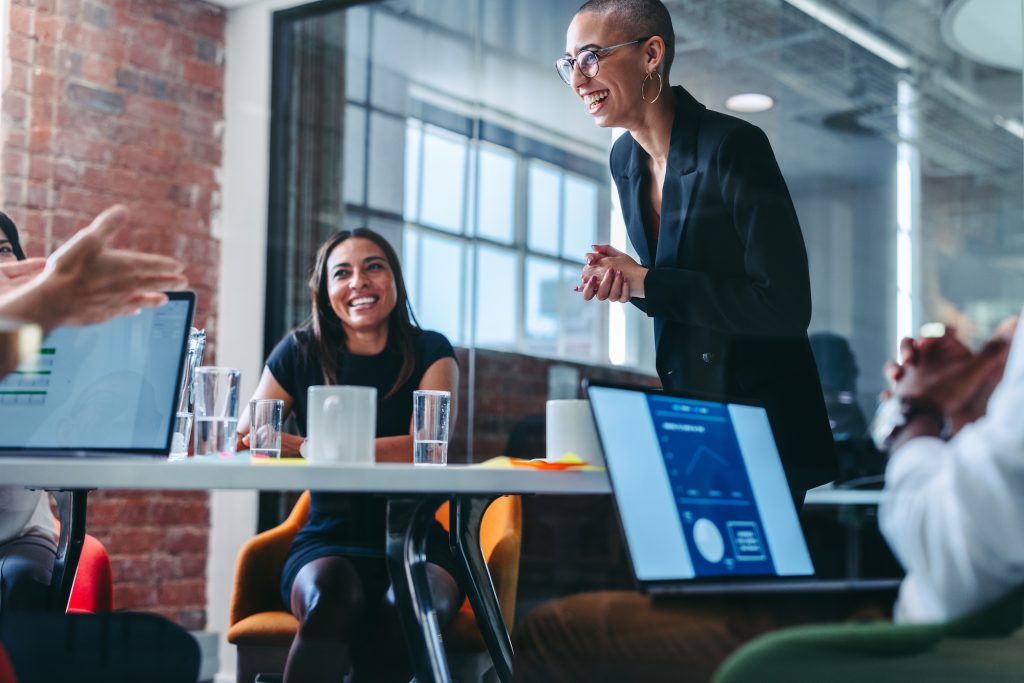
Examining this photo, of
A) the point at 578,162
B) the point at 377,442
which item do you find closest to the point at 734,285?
the point at 377,442

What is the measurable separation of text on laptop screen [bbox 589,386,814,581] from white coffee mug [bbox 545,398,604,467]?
0.24m

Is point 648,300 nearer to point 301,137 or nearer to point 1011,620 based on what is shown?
point 1011,620

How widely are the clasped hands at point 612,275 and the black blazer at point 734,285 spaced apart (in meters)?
0.03

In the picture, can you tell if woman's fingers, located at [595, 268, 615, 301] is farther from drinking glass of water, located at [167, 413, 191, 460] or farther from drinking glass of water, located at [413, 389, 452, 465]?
drinking glass of water, located at [167, 413, 191, 460]

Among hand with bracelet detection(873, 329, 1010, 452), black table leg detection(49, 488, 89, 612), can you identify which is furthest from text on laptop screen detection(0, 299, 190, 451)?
hand with bracelet detection(873, 329, 1010, 452)

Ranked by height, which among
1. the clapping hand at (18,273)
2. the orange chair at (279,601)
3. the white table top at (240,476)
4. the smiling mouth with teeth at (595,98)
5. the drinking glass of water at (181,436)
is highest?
the smiling mouth with teeth at (595,98)

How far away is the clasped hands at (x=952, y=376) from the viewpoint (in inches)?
40.2

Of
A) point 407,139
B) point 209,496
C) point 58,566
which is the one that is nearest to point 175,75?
point 407,139

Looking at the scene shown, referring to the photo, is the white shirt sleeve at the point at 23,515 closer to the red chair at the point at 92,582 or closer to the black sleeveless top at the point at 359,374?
the red chair at the point at 92,582

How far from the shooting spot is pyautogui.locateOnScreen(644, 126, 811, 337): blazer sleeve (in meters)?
1.99

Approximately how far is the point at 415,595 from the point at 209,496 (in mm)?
2819

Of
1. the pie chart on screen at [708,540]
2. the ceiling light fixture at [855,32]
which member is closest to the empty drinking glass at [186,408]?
the pie chart on screen at [708,540]

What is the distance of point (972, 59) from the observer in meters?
2.82

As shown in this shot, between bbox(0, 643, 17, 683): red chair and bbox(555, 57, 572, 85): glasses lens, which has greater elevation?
→ bbox(555, 57, 572, 85): glasses lens
